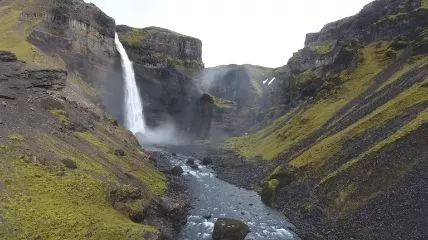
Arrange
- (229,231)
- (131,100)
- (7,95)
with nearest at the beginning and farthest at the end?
(229,231) < (7,95) < (131,100)

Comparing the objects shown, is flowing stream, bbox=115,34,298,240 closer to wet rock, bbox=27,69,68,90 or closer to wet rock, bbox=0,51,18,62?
wet rock, bbox=27,69,68,90

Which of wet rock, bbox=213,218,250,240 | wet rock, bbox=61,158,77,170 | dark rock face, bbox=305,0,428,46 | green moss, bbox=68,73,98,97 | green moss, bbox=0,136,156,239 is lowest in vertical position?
wet rock, bbox=213,218,250,240

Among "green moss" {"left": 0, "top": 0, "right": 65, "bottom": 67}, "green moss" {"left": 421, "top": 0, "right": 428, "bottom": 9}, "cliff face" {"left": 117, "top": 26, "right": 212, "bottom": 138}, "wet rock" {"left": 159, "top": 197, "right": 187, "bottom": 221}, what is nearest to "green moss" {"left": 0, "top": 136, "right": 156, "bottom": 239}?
"wet rock" {"left": 159, "top": 197, "right": 187, "bottom": 221}

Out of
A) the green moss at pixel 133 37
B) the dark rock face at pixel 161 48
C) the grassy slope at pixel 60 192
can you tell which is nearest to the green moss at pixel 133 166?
the grassy slope at pixel 60 192

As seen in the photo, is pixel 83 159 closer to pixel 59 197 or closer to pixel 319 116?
pixel 59 197

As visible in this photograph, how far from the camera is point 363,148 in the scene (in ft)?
185

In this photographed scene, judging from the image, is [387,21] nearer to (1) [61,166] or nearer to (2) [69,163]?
(2) [69,163]

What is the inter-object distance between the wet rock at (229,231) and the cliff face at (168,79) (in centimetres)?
11548

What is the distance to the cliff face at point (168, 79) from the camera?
157m

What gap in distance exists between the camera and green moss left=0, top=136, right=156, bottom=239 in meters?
32.4

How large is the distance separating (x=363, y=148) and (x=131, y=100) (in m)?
95.5

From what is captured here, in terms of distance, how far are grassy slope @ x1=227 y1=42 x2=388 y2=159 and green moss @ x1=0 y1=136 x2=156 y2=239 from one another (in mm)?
51999

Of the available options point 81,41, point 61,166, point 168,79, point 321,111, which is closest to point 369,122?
point 321,111

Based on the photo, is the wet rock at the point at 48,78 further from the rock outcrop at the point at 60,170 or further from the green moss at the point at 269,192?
the green moss at the point at 269,192
